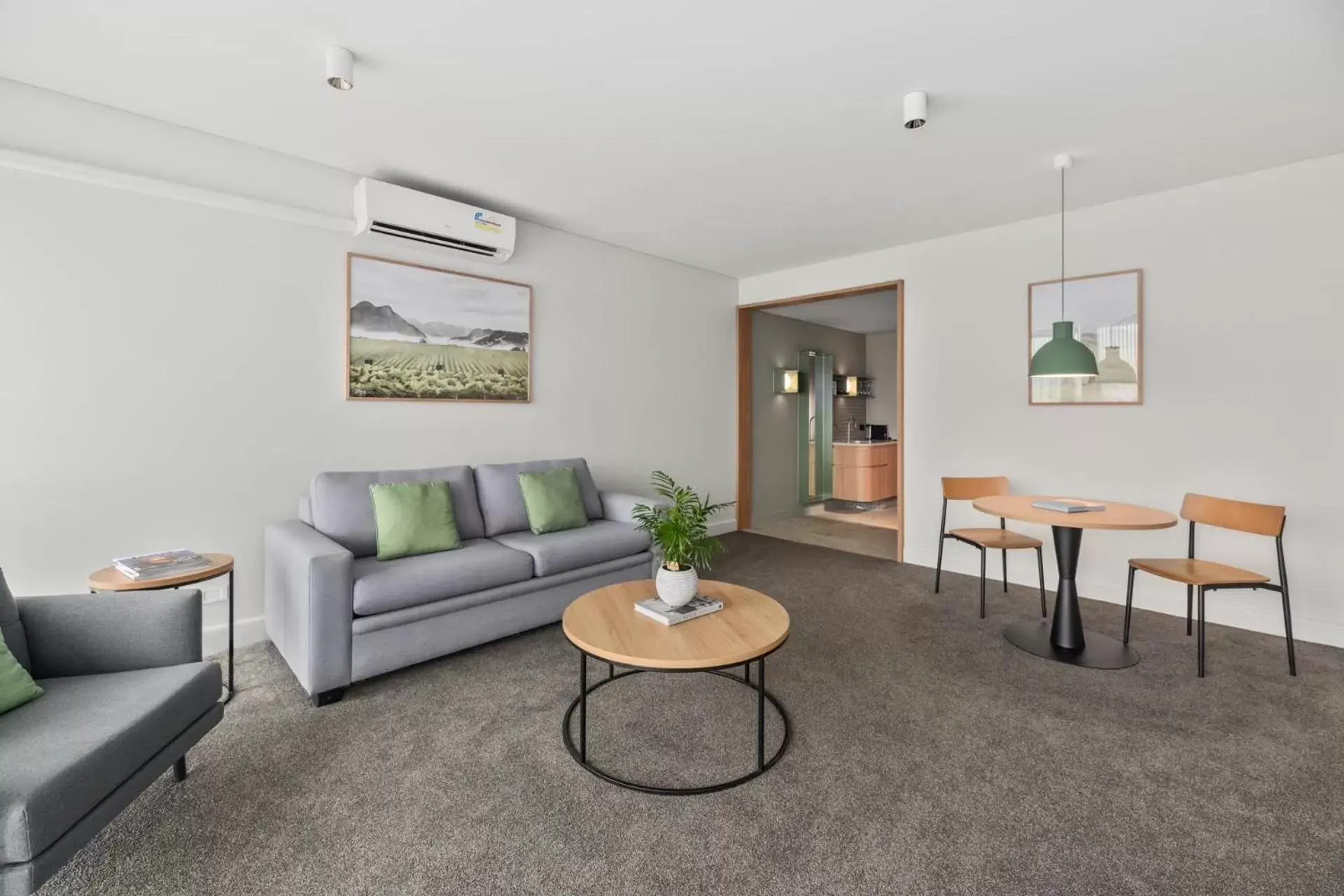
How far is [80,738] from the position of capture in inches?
54.9

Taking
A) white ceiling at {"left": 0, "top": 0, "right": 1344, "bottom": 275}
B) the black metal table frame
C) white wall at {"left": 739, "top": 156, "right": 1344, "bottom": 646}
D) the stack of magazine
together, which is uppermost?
white ceiling at {"left": 0, "top": 0, "right": 1344, "bottom": 275}

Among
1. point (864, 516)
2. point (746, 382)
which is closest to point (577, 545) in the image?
point (746, 382)

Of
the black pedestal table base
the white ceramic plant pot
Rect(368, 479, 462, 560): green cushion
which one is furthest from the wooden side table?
the black pedestal table base

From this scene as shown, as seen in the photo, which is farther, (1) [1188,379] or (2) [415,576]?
(1) [1188,379]

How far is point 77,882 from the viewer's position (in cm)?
150

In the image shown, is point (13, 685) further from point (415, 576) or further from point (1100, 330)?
point (1100, 330)

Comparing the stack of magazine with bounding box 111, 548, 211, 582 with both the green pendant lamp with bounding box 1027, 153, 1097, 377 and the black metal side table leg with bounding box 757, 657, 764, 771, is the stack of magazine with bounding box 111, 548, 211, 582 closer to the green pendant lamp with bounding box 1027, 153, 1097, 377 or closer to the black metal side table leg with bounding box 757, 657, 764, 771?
the black metal side table leg with bounding box 757, 657, 764, 771

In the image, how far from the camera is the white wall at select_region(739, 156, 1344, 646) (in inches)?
124

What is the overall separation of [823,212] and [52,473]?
448 cm

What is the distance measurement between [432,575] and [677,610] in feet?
4.19

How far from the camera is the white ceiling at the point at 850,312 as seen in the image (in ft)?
20.4

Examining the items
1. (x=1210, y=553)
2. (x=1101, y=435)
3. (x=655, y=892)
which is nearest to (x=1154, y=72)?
(x=1101, y=435)

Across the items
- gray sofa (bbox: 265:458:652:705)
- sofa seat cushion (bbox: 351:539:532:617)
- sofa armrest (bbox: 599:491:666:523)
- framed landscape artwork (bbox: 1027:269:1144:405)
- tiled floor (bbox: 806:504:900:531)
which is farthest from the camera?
tiled floor (bbox: 806:504:900:531)

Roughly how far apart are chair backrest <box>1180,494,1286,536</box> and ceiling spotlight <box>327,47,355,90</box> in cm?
453
